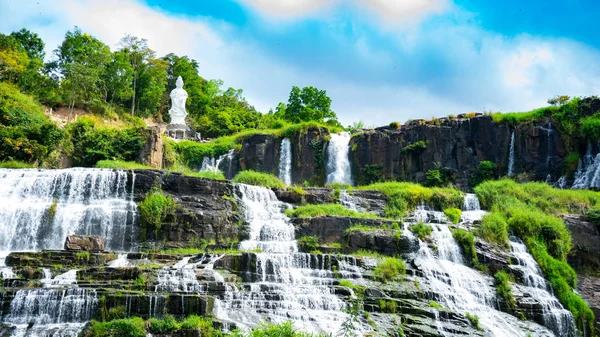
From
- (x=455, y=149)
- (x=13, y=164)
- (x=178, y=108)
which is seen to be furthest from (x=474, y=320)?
(x=178, y=108)

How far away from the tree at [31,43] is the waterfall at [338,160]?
3261 cm

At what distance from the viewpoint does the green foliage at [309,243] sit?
23541 millimetres

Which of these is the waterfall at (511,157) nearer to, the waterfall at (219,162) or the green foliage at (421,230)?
the green foliage at (421,230)

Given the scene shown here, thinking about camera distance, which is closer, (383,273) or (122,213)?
(383,273)

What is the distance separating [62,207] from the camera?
24.7 m

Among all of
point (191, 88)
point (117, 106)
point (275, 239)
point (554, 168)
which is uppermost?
point (191, 88)

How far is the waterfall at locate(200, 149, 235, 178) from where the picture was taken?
41.3 metres

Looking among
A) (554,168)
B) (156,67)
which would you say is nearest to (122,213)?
(554,168)

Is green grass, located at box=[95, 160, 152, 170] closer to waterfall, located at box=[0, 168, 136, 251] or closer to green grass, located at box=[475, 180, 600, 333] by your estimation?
waterfall, located at box=[0, 168, 136, 251]

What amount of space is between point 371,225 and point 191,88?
4020 centimetres

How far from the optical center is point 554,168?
116 feet

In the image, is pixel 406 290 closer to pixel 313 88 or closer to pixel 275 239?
pixel 275 239

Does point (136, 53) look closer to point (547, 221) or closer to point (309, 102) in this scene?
point (309, 102)

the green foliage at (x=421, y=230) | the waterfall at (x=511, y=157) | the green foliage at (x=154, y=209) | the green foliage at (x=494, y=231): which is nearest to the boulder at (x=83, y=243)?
the green foliage at (x=154, y=209)
